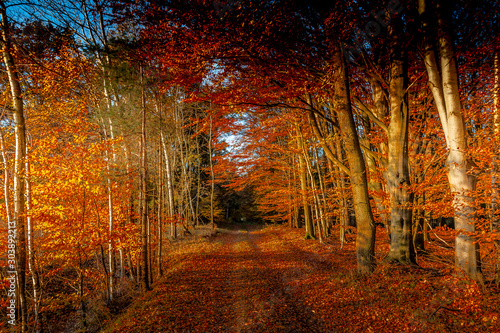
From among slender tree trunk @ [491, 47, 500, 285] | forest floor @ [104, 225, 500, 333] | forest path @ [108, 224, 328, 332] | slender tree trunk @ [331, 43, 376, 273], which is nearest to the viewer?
forest floor @ [104, 225, 500, 333]

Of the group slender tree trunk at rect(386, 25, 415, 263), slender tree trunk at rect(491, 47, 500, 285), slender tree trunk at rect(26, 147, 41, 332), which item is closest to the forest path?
slender tree trunk at rect(26, 147, 41, 332)

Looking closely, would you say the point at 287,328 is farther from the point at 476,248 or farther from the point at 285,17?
the point at 285,17

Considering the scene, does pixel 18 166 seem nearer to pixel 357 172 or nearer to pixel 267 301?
pixel 267 301

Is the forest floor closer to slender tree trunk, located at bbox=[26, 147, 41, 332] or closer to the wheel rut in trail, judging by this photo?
the wheel rut in trail

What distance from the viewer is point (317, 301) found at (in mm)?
5977

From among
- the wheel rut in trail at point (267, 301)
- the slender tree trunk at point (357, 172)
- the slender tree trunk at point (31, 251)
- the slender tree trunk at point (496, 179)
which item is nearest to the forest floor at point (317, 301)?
the wheel rut in trail at point (267, 301)

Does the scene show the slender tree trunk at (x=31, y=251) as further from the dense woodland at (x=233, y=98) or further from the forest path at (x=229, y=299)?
the forest path at (x=229, y=299)

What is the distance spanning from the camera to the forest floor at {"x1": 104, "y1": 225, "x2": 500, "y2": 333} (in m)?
4.23

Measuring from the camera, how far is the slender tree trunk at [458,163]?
4.60 metres

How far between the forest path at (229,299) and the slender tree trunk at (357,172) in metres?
2.29

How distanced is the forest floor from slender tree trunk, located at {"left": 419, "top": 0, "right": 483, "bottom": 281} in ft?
1.67

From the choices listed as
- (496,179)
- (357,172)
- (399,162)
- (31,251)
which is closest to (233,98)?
(357,172)

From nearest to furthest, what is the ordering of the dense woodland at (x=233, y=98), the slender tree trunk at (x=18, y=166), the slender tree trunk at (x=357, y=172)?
the dense woodland at (x=233, y=98) < the slender tree trunk at (x=18, y=166) < the slender tree trunk at (x=357, y=172)

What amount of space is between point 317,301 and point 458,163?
4.50 metres
